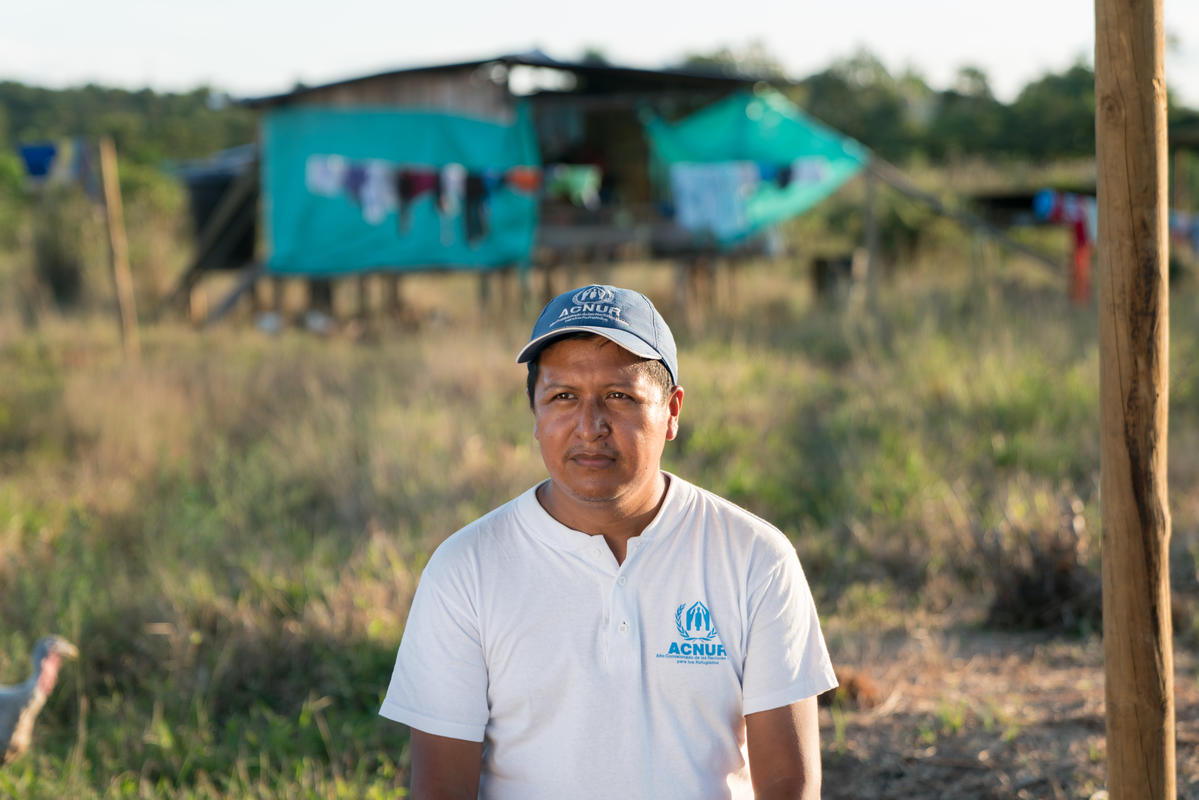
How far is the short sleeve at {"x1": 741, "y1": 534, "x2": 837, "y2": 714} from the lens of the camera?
229cm

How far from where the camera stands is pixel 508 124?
1416 cm

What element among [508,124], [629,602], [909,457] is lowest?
[909,457]

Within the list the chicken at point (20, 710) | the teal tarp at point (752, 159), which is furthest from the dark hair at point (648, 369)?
the teal tarp at point (752, 159)

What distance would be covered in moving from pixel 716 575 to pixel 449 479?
482 centimetres

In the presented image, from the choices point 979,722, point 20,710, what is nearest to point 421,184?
point 20,710

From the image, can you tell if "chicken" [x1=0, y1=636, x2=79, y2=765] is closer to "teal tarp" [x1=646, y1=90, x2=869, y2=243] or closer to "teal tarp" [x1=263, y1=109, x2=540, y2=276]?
"teal tarp" [x1=263, y1=109, x2=540, y2=276]

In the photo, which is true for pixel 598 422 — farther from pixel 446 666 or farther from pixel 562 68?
pixel 562 68

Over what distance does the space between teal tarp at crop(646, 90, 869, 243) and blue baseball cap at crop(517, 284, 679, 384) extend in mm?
11801

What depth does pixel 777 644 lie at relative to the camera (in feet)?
7.50

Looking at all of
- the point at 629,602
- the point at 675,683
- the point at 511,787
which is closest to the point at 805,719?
the point at 675,683

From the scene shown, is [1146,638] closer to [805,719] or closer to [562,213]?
[805,719]

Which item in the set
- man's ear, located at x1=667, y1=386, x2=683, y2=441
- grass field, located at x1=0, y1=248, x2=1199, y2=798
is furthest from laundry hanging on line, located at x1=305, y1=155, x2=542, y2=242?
man's ear, located at x1=667, y1=386, x2=683, y2=441

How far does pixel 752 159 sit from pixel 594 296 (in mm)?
12540

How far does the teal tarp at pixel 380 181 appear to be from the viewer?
13875 millimetres
